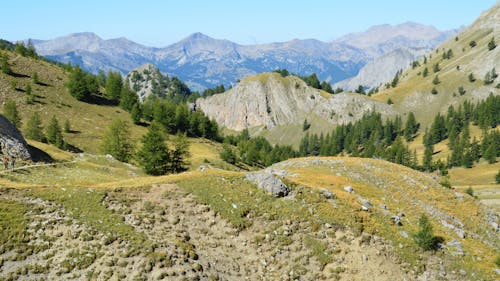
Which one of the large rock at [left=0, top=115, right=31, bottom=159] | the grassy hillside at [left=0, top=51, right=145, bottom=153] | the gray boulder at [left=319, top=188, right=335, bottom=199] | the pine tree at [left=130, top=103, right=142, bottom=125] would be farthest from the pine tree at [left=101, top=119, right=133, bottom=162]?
the gray boulder at [left=319, top=188, right=335, bottom=199]

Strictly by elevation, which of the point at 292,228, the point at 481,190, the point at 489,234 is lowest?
the point at 481,190

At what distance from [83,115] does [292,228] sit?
383ft

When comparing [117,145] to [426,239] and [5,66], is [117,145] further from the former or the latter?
Result: [5,66]

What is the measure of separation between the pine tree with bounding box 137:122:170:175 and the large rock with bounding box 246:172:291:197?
3254cm

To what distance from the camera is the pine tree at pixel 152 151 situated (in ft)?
226

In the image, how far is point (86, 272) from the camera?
2467 cm

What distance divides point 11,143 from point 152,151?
24124 mm

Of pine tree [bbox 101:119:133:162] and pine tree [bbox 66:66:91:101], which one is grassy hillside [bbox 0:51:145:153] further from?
pine tree [bbox 101:119:133:162]

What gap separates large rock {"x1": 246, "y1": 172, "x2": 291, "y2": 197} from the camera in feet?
133

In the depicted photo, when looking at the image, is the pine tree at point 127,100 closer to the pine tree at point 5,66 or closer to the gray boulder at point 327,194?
the pine tree at point 5,66

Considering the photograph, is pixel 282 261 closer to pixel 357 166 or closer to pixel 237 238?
pixel 237 238

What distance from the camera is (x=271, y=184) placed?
41.1 metres

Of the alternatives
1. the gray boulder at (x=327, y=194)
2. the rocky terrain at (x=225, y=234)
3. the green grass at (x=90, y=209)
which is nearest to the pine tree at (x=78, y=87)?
the rocky terrain at (x=225, y=234)

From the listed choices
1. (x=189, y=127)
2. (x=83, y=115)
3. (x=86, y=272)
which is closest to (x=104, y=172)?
(x=86, y=272)
